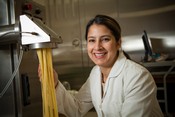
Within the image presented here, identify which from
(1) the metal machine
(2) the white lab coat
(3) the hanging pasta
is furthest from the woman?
(3) the hanging pasta

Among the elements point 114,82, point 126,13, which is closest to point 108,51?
point 114,82

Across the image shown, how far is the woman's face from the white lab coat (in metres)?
0.09

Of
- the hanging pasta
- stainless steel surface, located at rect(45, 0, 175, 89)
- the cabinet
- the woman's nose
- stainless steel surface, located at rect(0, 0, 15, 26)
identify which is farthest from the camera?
stainless steel surface, located at rect(45, 0, 175, 89)

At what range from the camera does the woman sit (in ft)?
3.30

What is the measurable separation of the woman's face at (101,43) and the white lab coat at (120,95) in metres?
0.09

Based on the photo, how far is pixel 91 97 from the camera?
129cm

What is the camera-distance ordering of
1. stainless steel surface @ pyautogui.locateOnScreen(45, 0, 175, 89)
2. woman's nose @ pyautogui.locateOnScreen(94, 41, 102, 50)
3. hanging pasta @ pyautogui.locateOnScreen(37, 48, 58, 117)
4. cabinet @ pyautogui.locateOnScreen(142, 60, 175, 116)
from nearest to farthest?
hanging pasta @ pyautogui.locateOnScreen(37, 48, 58, 117)
woman's nose @ pyautogui.locateOnScreen(94, 41, 102, 50)
cabinet @ pyautogui.locateOnScreen(142, 60, 175, 116)
stainless steel surface @ pyautogui.locateOnScreen(45, 0, 175, 89)

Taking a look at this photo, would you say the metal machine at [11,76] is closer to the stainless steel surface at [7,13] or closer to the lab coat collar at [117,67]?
the stainless steel surface at [7,13]

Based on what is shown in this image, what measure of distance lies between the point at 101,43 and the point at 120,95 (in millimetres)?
320

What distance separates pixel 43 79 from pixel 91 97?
25.4 inches

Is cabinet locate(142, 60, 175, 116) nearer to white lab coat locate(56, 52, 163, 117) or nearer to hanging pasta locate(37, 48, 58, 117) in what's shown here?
white lab coat locate(56, 52, 163, 117)

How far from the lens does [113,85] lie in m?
1.13

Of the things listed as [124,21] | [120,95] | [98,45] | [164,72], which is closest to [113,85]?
[120,95]

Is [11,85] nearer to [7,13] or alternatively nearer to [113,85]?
[7,13]
